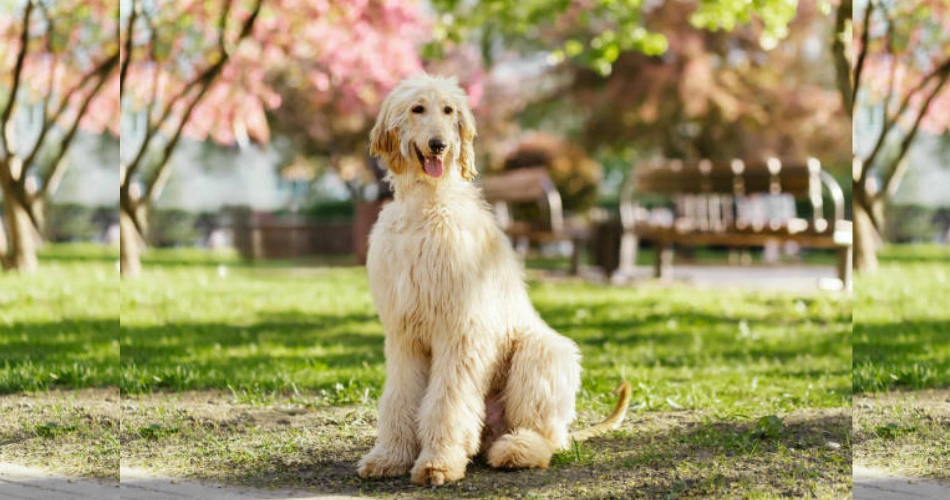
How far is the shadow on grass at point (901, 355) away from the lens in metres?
5.43

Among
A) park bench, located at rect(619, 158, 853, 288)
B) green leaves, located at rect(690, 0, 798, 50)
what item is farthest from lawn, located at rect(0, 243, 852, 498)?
green leaves, located at rect(690, 0, 798, 50)

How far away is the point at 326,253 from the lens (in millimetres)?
19000

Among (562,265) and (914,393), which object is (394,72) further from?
(914,393)

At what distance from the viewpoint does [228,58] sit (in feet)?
35.5

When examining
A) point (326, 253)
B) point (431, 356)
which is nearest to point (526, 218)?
point (326, 253)

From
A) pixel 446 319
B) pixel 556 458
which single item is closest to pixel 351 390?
pixel 556 458

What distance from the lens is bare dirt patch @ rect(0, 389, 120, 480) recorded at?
13.5 ft

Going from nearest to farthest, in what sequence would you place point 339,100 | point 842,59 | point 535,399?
point 535,399
point 842,59
point 339,100

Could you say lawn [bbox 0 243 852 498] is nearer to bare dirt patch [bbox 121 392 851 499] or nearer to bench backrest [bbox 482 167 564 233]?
bare dirt patch [bbox 121 392 851 499]

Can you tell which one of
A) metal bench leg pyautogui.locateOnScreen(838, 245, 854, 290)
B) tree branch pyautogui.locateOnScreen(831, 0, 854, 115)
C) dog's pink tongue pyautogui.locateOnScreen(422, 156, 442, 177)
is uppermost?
tree branch pyautogui.locateOnScreen(831, 0, 854, 115)

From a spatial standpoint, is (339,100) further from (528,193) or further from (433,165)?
(433,165)

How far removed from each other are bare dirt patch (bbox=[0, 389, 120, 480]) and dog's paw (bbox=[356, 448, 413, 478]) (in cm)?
103

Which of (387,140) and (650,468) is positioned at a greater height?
(387,140)

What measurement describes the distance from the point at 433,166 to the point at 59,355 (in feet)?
12.0
